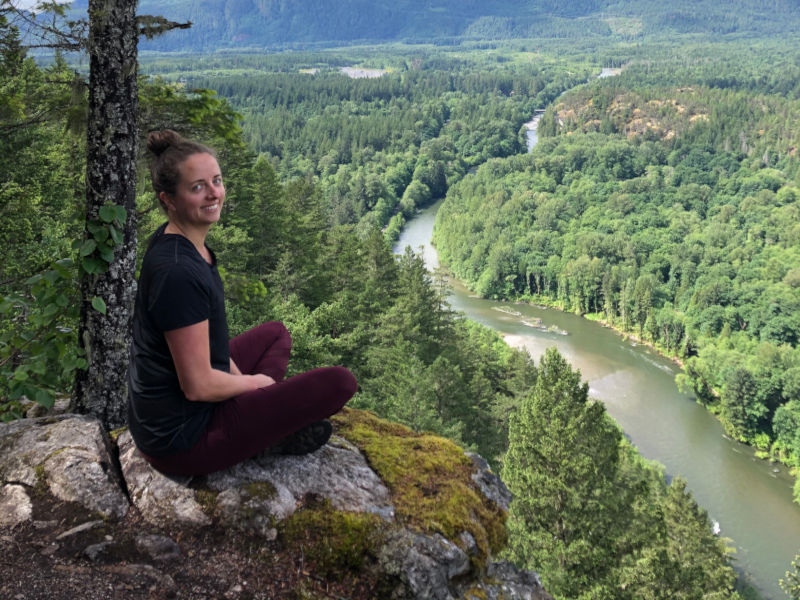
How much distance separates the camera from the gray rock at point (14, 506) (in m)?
3.60

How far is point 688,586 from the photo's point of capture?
672 inches

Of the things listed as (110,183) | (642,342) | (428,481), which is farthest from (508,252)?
(110,183)

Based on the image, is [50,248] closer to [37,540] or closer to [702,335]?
[37,540]

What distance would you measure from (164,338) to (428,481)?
2.26 meters

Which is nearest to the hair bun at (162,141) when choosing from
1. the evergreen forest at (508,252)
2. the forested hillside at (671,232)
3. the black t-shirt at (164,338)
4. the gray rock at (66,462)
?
the black t-shirt at (164,338)

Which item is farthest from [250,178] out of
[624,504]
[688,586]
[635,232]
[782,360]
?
[635,232]

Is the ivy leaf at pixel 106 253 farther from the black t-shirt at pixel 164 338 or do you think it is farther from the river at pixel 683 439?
the river at pixel 683 439

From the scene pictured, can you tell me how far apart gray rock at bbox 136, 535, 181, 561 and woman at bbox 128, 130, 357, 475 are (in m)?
0.42

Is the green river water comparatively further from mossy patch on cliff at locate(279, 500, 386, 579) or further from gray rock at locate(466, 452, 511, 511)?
mossy patch on cliff at locate(279, 500, 386, 579)

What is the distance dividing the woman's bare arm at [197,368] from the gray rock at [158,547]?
0.87 meters

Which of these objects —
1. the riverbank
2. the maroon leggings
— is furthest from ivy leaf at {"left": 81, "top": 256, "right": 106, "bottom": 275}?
the riverbank

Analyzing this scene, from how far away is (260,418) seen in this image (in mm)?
3766

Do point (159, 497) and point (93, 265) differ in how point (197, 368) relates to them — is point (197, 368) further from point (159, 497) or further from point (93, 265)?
point (93, 265)

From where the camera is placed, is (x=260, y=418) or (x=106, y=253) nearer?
(x=260, y=418)
